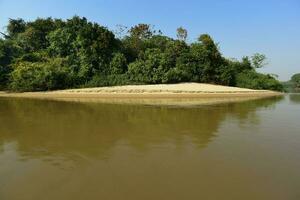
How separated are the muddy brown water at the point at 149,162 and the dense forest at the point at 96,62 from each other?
69.3ft

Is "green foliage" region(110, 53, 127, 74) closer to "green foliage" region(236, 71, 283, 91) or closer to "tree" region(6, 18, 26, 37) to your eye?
"green foliage" region(236, 71, 283, 91)

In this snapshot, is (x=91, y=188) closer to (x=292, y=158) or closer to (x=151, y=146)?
(x=151, y=146)

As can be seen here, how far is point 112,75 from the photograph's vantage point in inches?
1216

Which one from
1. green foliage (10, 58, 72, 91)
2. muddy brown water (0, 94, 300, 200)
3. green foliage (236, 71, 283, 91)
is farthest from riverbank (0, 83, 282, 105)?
muddy brown water (0, 94, 300, 200)

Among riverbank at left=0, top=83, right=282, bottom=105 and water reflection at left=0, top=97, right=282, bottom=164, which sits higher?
riverbank at left=0, top=83, right=282, bottom=105

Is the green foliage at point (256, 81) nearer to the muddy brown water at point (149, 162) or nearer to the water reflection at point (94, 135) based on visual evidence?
the water reflection at point (94, 135)

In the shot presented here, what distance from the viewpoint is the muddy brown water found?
4105mm

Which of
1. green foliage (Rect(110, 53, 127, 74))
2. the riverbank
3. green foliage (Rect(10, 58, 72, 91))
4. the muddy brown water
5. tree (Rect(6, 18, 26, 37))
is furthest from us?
tree (Rect(6, 18, 26, 37))

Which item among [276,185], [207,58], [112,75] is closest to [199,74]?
[207,58]

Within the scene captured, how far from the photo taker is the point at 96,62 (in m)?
32.1

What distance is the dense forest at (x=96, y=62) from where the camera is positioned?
2947 cm

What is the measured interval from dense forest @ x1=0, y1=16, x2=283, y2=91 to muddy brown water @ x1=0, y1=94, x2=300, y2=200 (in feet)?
69.3

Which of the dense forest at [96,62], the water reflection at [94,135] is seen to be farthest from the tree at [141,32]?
the water reflection at [94,135]

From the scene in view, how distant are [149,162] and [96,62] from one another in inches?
1090
